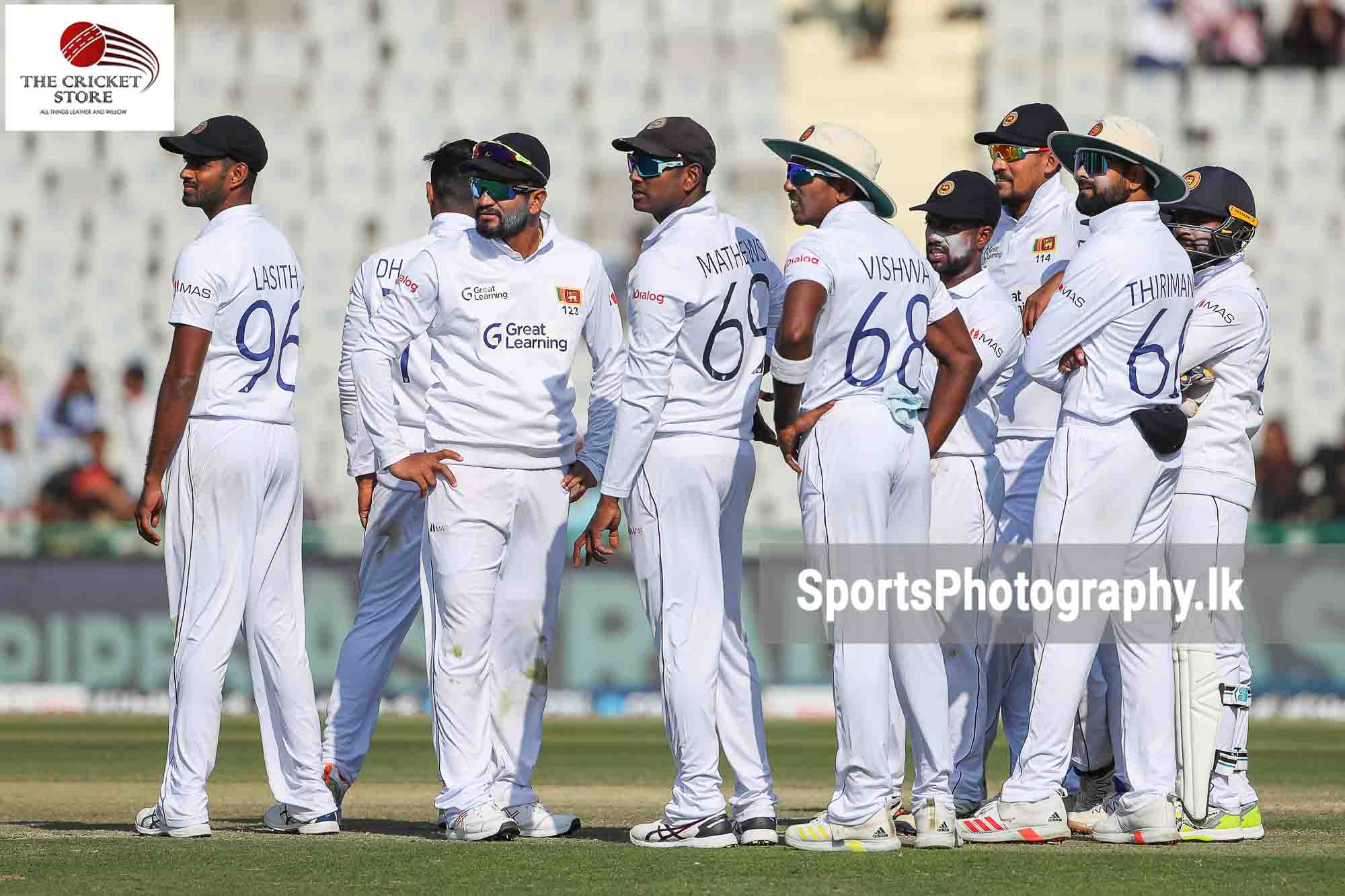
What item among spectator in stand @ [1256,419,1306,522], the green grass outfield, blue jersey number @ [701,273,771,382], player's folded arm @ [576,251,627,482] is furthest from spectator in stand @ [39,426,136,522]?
blue jersey number @ [701,273,771,382]

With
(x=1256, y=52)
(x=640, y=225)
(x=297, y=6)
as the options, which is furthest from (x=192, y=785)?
(x=1256, y=52)

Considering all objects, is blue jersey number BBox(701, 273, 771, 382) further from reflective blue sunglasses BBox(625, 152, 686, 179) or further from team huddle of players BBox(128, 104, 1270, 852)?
reflective blue sunglasses BBox(625, 152, 686, 179)

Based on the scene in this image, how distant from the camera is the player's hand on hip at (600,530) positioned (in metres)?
6.94

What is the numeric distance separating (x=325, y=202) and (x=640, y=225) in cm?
317

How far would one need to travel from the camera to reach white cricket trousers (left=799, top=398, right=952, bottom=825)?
686 cm

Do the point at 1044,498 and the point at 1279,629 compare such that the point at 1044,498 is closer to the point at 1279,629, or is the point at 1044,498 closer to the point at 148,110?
the point at 1279,629

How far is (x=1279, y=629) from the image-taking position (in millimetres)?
15305

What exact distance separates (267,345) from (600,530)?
156 cm

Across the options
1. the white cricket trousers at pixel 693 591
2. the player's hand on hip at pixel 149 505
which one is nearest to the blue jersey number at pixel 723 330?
the white cricket trousers at pixel 693 591

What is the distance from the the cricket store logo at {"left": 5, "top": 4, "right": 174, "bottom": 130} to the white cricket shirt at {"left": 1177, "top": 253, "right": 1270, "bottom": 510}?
12749mm

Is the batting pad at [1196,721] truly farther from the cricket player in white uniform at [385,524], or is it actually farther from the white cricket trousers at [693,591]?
the cricket player in white uniform at [385,524]

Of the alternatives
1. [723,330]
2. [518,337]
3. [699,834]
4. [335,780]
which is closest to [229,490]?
[518,337]

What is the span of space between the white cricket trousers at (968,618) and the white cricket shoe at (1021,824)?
72cm

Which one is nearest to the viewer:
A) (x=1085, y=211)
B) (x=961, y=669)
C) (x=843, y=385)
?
(x=843, y=385)
